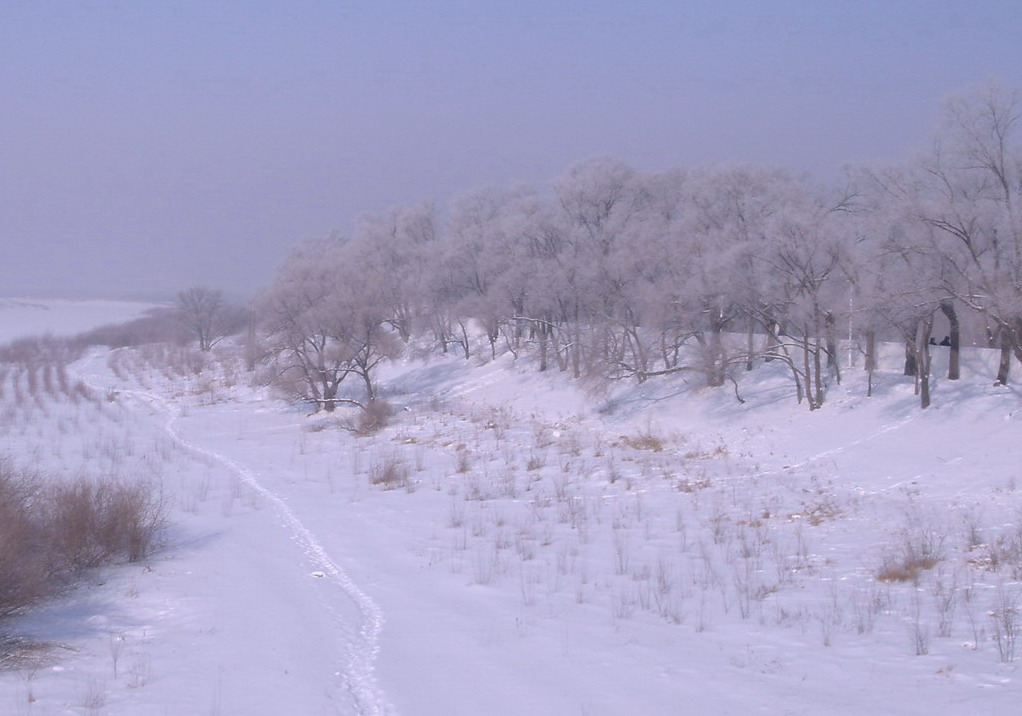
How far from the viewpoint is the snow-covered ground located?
265 inches

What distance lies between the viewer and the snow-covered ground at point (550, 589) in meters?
6.74

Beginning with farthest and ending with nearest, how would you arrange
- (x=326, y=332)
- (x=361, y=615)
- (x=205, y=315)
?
(x=205, y=315), (x=326, y=332), (x=361, y=615)

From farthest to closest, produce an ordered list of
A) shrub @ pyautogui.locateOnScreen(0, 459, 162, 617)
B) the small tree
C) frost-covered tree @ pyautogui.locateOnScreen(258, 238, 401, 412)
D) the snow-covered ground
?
1. the small tree
2. frost-covered tree @ pyautogui.locateOnScreen(258, 238, 401, 412)
3. shrub @ pyautogui.locateOnScreen(0, 459, 162, 617)
4. the snow-covered ground

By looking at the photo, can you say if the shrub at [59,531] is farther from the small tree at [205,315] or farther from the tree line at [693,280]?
the small tree at [205,315]

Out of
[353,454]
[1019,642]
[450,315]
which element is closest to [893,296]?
[353,454]

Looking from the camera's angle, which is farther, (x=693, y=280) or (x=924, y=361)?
(x=693, y=280)

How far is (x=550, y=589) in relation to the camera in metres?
9.92

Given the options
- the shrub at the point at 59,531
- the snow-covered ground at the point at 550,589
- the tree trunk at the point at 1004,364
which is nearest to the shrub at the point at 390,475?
the snow-covered ground at the point at 550,589

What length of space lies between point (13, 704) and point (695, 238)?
33275 mm

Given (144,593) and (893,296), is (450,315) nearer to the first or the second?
(893,296)

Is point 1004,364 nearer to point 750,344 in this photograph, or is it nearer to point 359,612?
point 750,344

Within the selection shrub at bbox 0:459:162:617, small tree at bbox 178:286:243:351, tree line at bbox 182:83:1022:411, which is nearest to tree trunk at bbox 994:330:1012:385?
tree line at bbox 182:83:1022:411

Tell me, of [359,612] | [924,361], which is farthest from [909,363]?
[359,612]

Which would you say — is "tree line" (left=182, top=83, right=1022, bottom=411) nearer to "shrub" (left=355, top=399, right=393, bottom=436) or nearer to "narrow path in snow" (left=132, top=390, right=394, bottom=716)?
"shrub" (left=355, top=399, right=393, bottom=436)
